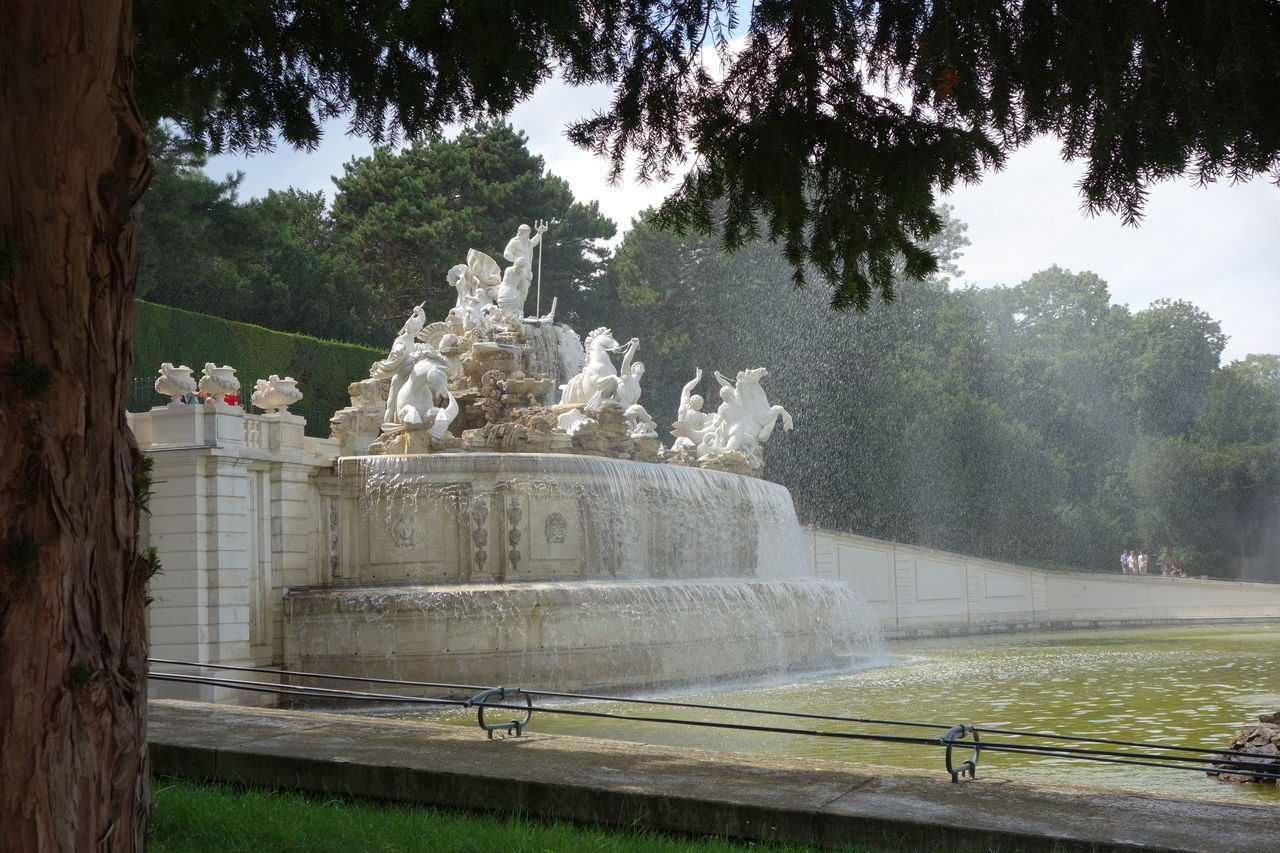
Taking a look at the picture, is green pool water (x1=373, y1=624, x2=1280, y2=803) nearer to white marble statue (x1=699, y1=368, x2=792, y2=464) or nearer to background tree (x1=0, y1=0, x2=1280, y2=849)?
background tree (x1=0, y1=0, x2=1280, y2=849)

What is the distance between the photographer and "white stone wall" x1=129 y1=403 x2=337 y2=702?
15430 millimetres

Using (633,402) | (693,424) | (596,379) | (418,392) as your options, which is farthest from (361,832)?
(693,424)

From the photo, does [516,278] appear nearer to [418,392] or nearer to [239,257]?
[418,392]

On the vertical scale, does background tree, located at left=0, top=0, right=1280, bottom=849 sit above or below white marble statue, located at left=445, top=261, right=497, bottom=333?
below

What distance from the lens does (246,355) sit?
29641mm

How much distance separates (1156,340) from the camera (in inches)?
1905

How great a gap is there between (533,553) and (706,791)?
1170 centimetres

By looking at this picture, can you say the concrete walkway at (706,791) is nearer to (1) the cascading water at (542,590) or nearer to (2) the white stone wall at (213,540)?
(1) the cascading water at (542,590)

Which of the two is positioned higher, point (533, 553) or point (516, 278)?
point (516, 278)

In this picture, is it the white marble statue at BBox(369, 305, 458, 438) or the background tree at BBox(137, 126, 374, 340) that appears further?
the background tree at BBox(137, 126, 374, 340)

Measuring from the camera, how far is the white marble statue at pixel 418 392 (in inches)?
713

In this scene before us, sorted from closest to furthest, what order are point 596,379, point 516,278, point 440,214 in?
point 596,379
point 516,278
point 440,214

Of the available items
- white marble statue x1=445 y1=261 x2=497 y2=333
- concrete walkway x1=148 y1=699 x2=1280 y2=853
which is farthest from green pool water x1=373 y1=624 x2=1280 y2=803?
white marble statue x1=445 y1=261 x2=497 y2=333

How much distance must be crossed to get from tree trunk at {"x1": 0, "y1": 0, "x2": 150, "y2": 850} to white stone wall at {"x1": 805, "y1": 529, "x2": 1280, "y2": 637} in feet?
85.8
